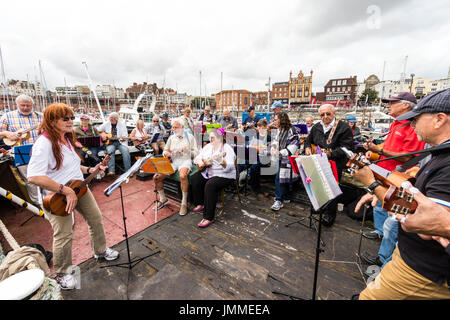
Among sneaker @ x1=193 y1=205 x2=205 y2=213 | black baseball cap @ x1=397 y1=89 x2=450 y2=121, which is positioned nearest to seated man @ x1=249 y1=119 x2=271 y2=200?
sneaker @ x1=193 y1=205 x2=205 y2=213

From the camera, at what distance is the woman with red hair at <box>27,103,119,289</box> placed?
1764 millimetres

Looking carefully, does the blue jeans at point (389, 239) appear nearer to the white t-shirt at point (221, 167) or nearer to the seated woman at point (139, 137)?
the white t-shirt at point (221, 167)

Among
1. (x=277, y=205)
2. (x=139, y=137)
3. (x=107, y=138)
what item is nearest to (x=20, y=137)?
(x=107, y=138)

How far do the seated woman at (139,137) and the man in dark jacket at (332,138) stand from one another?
516 cm

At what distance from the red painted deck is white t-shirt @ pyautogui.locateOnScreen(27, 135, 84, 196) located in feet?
4.26

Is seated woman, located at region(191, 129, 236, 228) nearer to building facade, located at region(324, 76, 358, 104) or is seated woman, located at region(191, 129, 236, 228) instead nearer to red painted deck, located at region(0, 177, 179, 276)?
red painted deck, located at region(0, 177, 179, 276)

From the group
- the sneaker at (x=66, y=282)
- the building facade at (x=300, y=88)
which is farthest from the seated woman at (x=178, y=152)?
the building facade at (x=300, y=88)

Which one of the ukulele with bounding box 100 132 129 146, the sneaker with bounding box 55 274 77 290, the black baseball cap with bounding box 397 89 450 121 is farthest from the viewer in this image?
the ukulele with bounding box 100 132 129 146

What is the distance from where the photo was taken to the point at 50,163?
186cm

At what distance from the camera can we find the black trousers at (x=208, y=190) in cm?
332

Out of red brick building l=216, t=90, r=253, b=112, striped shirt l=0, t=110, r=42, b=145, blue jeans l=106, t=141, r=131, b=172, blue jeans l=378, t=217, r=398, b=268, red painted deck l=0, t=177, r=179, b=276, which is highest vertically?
red brick building l=216, t=90, r=253, b=112
